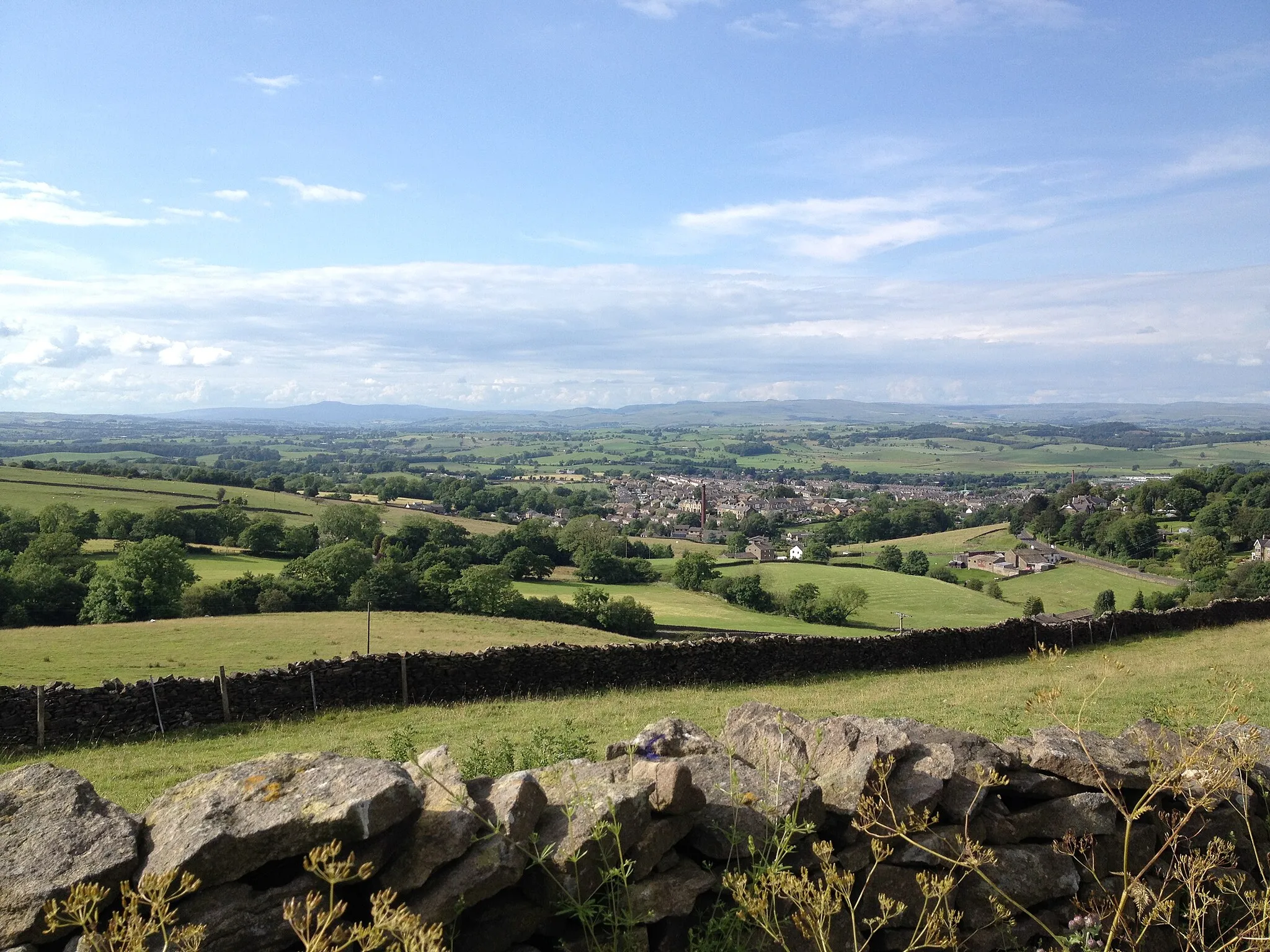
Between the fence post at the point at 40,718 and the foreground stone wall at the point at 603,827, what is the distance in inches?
441

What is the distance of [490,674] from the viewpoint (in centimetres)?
1719

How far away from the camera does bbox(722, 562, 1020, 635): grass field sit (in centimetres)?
5328

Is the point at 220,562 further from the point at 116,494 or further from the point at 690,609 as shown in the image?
the point at 690,609

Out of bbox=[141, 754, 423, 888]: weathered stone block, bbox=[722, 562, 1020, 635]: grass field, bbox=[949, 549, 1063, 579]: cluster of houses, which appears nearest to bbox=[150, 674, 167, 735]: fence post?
bbox=[141, 754, 423, 888]: weathered stone block

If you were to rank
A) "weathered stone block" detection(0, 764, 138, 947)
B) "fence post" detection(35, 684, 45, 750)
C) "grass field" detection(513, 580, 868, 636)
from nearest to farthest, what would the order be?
"weathered stone block" detection(0, 764, 138, 947) → "fence post" detection(35, 684, 45, 750) → "grass field" detection(513, 580, 868, 636)

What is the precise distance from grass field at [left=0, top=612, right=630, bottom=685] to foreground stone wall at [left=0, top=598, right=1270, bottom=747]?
701 cm

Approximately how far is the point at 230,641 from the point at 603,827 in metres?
29.4

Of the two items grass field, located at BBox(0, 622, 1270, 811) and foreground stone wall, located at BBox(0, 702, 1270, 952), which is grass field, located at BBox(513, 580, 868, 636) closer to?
grass field, located at BBox(0, 622, 1270, 811)

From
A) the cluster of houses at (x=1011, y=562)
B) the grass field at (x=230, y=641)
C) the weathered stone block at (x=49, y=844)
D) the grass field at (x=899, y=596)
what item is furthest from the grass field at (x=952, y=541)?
the weathered stone block at (x=49, y=844)

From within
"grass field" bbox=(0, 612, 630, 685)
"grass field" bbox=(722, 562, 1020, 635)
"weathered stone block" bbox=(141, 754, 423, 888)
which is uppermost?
"weathered stone block" bbox=(141, 754, 423, 888)

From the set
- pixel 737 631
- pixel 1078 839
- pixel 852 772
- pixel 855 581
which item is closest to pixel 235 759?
pixel 852 772

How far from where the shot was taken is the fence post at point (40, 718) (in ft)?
43.7

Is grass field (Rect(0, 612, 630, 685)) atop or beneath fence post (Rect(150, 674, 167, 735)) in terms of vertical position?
beneath

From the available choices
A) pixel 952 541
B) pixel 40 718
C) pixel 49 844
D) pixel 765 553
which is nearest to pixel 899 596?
pixel 765 553
